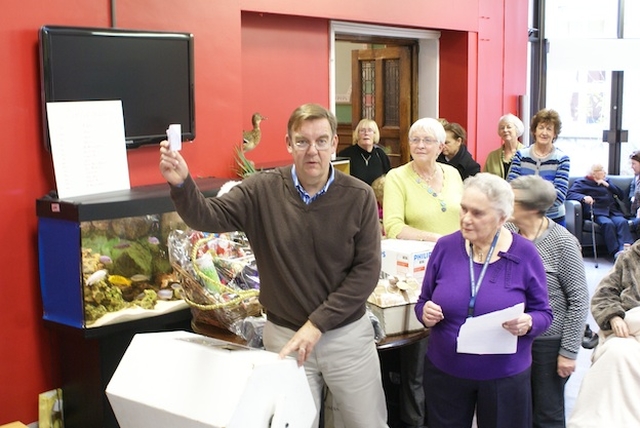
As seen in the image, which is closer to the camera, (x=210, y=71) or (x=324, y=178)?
(x=324, y=178)

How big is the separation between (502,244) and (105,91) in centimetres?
242

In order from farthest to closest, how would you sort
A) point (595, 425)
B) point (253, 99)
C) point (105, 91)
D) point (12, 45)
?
point (253, 99), point (105, 91), point (12, 45), point (595, 425)

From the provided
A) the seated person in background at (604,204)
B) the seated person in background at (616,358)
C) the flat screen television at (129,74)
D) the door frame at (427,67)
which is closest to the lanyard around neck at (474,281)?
the seated person in background at (616,358)

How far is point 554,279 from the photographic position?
127 inches

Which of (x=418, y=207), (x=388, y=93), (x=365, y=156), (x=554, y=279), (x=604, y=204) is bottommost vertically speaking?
(x=604, y=204)

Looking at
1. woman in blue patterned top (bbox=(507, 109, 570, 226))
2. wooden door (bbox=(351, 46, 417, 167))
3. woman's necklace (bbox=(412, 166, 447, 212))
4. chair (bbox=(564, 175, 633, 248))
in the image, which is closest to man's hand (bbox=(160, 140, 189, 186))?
woman's necklace (bbox=(412, 166, 447, 212))

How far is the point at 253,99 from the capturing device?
5.92 meters

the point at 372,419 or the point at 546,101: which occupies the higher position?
the point at 546,101

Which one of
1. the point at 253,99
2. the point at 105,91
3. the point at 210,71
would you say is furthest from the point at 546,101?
the point at 105,91

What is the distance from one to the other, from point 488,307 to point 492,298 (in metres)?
0.03

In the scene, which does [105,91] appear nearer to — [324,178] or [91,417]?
[91,417]

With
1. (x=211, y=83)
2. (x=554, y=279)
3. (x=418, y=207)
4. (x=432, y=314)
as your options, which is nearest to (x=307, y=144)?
(x=432, y=314)

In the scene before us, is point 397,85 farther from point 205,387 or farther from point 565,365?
point 205,387

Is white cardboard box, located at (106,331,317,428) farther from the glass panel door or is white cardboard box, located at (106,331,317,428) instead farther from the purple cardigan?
the glass panel door
